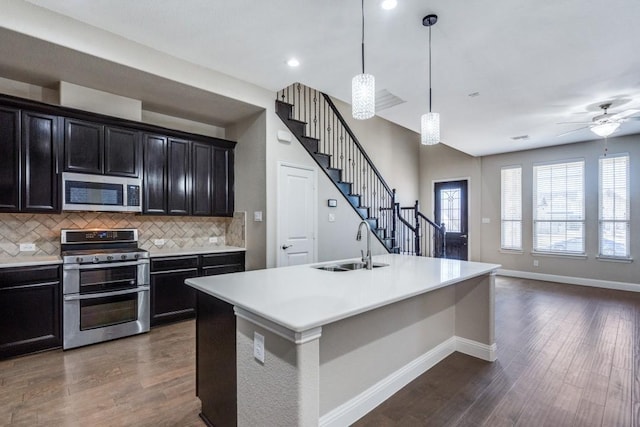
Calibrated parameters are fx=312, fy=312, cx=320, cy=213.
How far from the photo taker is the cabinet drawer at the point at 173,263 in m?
3.78

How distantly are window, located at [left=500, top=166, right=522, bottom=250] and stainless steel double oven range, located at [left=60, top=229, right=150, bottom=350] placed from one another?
729cm

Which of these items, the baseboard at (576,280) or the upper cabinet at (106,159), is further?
the baseboard at (576,280)

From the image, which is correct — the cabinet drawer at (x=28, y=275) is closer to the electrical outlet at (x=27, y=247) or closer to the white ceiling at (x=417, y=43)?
the electrical outlet at (x=27, y=247)

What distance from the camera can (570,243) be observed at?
251 inches

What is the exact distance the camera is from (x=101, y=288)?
3357 millimetres

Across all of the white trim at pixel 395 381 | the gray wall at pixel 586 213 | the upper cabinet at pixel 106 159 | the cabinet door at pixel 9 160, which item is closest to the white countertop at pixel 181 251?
the upper cabinet at pixel 106 159

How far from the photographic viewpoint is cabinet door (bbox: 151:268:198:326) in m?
3.78

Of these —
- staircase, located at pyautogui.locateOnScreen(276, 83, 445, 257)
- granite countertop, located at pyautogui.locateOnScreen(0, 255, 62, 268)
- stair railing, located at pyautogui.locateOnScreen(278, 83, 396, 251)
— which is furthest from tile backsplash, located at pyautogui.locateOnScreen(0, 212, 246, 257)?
stair railing, located at pyautogui.locateOnScreen(278, 83, 396, 251)

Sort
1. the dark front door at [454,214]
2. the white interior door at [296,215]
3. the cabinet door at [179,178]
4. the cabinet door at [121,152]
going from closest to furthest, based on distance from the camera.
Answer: the cabinet door at [121,152]
the cabinet door at [179,178]
the white interior door at [296,215]
the dark front door at [454,214]

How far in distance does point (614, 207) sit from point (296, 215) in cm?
604

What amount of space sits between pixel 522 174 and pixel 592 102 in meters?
2.94

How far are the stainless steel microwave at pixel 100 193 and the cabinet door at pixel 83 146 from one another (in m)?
0.09

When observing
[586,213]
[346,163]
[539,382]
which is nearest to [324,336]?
[539,382]

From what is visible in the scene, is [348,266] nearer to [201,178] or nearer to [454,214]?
[201,178]
